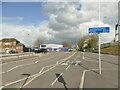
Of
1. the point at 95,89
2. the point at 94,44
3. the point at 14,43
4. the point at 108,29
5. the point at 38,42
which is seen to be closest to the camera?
the point at 95,89

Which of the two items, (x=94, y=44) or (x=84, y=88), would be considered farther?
(x=94, y=44)

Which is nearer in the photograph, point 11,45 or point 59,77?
point 59,77

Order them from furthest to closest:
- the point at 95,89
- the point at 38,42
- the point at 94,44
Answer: the point at 38,42 < the point at 94,44 < the point at 95,89

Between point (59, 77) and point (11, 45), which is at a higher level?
point (11, 45)

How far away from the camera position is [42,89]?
1159 centimetres

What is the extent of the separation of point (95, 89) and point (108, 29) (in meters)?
7.06

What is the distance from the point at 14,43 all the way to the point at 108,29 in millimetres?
132536

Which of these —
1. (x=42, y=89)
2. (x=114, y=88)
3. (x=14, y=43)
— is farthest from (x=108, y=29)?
(x=14, y=43)

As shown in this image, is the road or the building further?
the building

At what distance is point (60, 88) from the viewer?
11.8 metres

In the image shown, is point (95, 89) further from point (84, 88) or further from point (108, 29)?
point (108, 29)

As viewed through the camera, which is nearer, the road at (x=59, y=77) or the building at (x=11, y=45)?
the road at (x=59, y=77)

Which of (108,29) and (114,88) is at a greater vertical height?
(108,29)

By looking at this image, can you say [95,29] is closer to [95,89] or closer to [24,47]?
[95,89]
